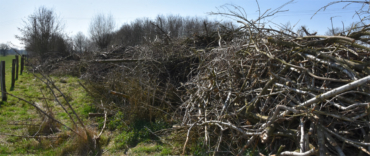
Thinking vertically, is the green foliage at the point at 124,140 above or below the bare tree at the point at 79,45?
below

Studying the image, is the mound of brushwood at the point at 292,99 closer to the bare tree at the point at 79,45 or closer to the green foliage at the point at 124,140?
the green foliage at the point at 124,140

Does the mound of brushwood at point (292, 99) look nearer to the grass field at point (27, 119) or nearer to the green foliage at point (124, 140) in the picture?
the green foliage at point (124, 140)

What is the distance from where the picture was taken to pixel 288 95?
3.30m

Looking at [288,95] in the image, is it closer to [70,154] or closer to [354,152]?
[354,152]

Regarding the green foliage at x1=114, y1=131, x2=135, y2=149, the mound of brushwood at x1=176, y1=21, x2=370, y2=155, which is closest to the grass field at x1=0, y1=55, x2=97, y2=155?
the green foliage at x1=114, y1=131, x2=135, y2=149

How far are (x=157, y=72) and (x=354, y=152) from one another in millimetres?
5208

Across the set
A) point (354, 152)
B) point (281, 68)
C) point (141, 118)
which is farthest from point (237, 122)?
point (141, 118)

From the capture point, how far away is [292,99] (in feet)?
10.5

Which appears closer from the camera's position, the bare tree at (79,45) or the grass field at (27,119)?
the grass field at (27,119)

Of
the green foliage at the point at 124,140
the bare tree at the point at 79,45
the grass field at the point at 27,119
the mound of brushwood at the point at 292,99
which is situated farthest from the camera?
the bare tree at the point at 79,45

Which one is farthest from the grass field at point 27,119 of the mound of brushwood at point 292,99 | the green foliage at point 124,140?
the mound of brushwood at point 292,99

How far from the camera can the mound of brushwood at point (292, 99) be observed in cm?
289

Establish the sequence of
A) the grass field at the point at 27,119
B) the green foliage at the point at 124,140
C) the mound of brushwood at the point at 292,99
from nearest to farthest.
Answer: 1. the mound of brushwood at the point at 292,99
2. the grass field at the point at 27,119
3. the green foliage at the point at 124,140

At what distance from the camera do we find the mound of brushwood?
2.89 m
